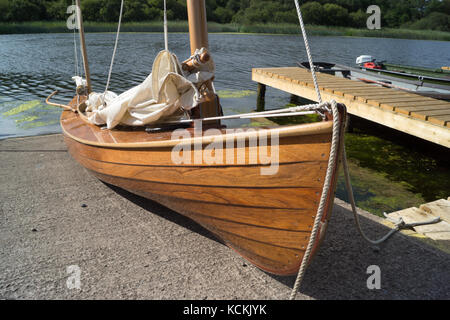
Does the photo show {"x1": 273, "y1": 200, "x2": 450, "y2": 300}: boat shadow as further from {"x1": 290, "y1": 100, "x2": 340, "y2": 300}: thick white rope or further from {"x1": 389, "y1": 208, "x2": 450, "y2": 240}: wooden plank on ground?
{"x1": 290, "y1": 100, "x2": 340, "y2": 300}: thick white rope

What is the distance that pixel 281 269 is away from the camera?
2.46 metres

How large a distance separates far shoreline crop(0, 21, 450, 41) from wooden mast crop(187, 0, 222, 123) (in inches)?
1393

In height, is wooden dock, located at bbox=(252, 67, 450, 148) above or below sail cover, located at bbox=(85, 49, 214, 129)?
below

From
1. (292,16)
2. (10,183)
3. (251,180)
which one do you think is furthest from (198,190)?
(292,16)

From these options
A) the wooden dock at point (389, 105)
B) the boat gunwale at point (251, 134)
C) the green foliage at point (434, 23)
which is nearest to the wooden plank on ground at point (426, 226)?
the wooden dock at point (389, 105)

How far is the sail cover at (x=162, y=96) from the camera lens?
333 centimetres

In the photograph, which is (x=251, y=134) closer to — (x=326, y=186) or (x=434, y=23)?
(x=326, y=186)

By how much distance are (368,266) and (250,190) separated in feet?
4.23

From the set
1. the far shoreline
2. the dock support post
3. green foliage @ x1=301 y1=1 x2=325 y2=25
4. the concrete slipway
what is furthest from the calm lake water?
green foliage @ x1=301 y1=1 x2=325 y2=25

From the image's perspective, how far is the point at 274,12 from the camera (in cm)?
4894

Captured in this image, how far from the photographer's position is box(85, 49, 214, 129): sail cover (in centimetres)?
333

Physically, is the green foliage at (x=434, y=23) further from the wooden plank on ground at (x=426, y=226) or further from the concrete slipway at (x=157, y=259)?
the concrete slipway at (x=157, y=259)

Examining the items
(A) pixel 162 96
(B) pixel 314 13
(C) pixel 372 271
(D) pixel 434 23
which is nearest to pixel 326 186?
(C) pixel 372 271

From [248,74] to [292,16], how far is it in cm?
3588
